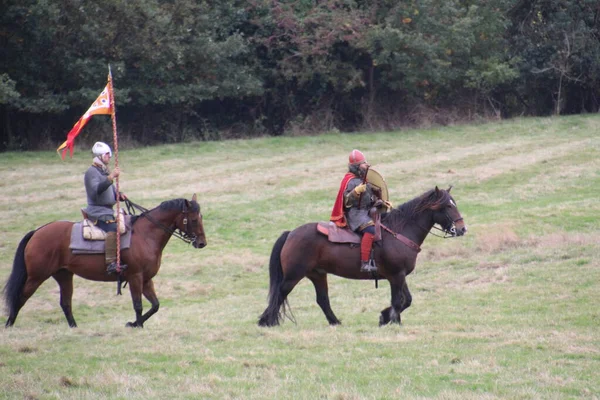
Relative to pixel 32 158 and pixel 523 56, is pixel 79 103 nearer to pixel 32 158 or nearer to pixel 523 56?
pixel 32 158

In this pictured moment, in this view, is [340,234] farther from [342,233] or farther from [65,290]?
[65,290]

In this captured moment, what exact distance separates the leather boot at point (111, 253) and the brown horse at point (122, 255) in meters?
0.12

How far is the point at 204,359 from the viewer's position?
1084cm

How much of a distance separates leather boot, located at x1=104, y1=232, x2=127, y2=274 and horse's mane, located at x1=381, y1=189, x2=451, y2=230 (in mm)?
4128

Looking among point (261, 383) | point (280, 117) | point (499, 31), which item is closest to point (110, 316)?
point (261, 383)

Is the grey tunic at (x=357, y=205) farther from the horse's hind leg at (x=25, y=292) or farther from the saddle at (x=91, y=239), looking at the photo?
the horse's hind leg at (x=25, y=292)

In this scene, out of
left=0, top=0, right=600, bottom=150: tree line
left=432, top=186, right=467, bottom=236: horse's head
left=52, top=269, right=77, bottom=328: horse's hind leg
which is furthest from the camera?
left=0, top=0, right=600, bottom=150: tree line

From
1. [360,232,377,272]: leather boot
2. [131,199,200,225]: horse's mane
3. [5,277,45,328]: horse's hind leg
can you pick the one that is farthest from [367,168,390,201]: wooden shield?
[5,277,45,328]: horse's hind leg

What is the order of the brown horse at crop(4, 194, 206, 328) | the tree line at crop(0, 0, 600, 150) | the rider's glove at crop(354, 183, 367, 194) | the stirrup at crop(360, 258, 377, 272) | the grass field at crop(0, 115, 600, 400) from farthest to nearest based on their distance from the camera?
1. the tree line at crop(0, 0, 600, 150)
2. the brown horse at crop(4, 194, 206, 328)
3. the stirrup at crop(360, 258, 377, 272)
4. the rider's glove at crop(354, 183, 367, 194)
5. the grass field at crop(0, 115, 600, 400)

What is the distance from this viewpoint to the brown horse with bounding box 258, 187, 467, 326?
13586 mm

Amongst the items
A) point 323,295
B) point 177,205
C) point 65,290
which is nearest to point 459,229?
point 323,295

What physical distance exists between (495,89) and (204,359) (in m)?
34.2

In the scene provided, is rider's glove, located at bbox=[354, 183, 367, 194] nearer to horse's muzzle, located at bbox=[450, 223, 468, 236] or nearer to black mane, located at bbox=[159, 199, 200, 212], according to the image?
horse's muzzle, located at bbox=[450, 223, 468, 236]

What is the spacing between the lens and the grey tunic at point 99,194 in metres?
13.8
